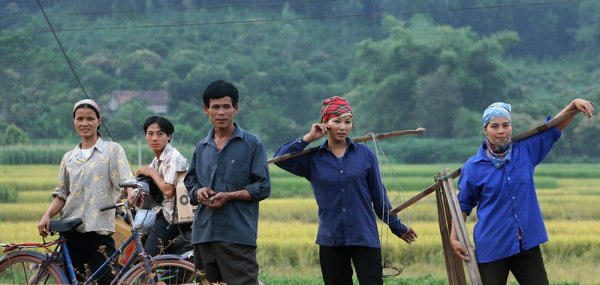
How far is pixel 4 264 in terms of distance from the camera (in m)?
7.22

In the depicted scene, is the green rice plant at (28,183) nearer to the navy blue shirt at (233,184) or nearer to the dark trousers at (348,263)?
the dark trousers at (348,263)

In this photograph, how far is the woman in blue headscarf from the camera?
5875mm

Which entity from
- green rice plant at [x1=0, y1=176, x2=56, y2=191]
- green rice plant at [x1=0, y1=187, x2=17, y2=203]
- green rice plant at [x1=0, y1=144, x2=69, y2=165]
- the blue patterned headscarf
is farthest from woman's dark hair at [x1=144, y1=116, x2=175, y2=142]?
green rice plant at [x1=0, y1=144, x2=69, y2=165]

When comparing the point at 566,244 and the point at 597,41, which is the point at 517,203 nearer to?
the point at 566,244

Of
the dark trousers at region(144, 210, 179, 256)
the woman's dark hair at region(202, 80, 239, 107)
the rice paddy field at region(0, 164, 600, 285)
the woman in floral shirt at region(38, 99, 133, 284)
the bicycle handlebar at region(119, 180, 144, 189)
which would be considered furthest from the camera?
the rice paddy field at region(0, 164, 600, 285)

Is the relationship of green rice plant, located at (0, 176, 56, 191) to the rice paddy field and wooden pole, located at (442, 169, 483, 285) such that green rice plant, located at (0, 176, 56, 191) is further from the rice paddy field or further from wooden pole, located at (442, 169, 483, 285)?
wooden pole, located at (442, 169, 483, 285)

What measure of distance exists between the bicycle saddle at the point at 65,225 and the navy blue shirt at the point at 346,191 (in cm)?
118

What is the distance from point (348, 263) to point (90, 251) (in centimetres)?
153

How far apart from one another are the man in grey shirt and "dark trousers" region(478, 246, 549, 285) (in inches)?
44.3

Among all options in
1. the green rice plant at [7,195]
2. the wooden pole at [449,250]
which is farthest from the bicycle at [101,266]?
the green rice plant at [7,195]

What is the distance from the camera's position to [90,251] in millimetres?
7023

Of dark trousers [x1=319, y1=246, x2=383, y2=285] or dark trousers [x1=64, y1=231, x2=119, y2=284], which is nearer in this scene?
dark trousers [x1=319, y1=246, x2=383, y2=285]

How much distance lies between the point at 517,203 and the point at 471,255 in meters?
0.34

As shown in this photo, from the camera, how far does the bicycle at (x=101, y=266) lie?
6766 mm
